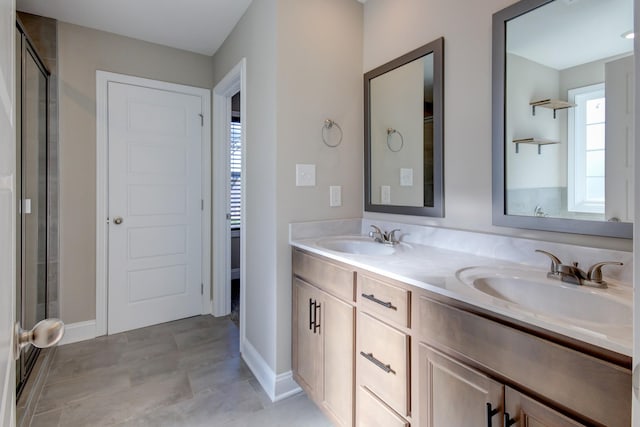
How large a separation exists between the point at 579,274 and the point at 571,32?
35.7 inches

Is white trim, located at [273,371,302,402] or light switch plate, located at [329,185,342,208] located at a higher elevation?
light switch plate, located at [329,185,342,208]

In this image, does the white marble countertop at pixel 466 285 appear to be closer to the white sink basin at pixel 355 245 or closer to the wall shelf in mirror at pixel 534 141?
the white sink basin at pixel 355 245

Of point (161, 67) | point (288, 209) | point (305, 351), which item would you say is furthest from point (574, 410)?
point (161, 67)

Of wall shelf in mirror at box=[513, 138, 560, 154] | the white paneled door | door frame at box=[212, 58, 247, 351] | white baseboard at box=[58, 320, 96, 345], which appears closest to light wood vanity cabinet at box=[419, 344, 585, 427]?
wall shelf in mirror at box=[513, 138, 560, 154]

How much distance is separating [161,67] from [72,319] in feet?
7.23

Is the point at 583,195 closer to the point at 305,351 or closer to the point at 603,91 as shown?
the point at 603,91

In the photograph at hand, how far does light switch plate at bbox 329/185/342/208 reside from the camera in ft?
6.84

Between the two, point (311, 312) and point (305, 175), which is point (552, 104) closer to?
point (305, 175)

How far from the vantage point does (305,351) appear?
179 cm

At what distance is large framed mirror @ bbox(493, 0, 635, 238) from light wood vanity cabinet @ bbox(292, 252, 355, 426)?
2.61 feet

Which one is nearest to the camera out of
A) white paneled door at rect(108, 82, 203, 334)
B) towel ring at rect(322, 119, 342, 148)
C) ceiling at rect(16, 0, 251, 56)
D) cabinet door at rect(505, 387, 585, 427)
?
cabinet door at rect(505, 387, 585, 427)

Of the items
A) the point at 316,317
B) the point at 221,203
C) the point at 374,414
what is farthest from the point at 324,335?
the point at 221,203

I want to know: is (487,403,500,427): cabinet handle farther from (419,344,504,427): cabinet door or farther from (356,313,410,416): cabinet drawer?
(356,313,410,416): cabinet drawer

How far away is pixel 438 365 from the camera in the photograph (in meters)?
1.04
